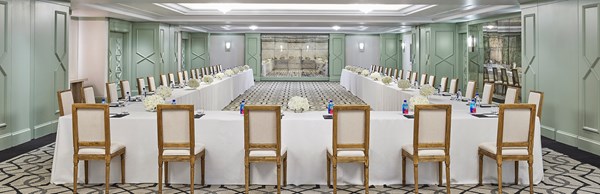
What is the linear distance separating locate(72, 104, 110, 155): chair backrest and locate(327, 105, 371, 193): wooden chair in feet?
6.71

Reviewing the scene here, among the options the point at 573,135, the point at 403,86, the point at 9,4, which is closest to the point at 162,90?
the point at 9,4

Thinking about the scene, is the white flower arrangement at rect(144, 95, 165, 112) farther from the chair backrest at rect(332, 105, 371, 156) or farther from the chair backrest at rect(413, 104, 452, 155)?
the chair backrest at rect(413, 104, 452, 155)

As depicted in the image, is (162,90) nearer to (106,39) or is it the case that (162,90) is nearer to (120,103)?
(120,103)

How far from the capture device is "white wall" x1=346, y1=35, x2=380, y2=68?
78.3 ft

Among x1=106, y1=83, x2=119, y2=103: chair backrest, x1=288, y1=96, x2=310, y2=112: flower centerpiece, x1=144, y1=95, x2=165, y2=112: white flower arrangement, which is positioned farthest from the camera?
x1=106, y1=83, x2=119, y2=103: chair backrest

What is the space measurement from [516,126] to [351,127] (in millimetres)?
1510

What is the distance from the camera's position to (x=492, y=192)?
4.48m

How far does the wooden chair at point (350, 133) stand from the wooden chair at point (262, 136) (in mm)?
499

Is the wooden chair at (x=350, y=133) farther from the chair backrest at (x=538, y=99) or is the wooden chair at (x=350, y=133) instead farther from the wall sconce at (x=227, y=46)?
the wall sconce at (x=227, y=46)

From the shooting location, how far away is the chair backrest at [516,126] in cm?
426

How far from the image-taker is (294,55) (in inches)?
954

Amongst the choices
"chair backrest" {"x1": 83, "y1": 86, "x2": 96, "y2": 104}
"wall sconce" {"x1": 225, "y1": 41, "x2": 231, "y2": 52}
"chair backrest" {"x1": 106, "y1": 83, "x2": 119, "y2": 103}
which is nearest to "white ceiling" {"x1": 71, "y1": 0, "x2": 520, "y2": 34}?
"chair backrest" {"x1": 106, "y1": 83, "x2": 119, "y2": 103}

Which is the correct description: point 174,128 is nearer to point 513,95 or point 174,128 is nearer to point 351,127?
point 351,127

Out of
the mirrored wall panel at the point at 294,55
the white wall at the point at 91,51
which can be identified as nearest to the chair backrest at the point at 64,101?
the white wall at the point at 91,51
